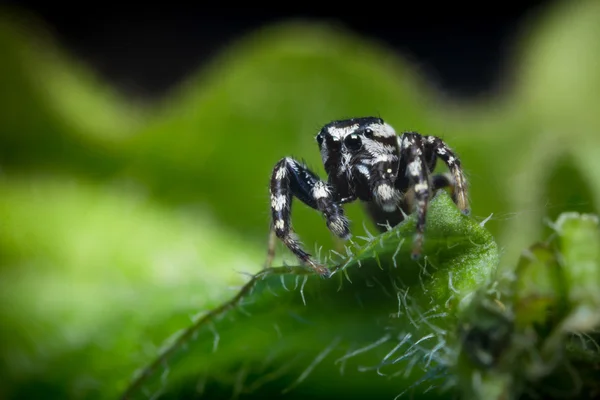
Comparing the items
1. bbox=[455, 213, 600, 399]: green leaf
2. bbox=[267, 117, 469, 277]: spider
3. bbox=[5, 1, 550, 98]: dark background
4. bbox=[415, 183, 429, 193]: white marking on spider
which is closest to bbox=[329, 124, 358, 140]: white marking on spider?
bbox=[267, 117, 469, 277]: spider

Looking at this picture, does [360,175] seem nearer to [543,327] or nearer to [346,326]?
[346,326]

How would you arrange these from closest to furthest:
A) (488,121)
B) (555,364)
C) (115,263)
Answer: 1. (555,364)
2. (115,263)
3. (488,121)

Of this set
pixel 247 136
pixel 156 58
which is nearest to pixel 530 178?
pixel 247 136

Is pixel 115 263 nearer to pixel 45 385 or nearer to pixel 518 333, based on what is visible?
pixel 45 385

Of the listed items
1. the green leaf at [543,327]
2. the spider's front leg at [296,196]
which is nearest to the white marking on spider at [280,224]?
the spider's front leg at [296,196]

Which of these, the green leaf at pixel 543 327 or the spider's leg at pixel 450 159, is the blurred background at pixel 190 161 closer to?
the spider's leg at pixel 450 159

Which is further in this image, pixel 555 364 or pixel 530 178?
pixel 530 178
